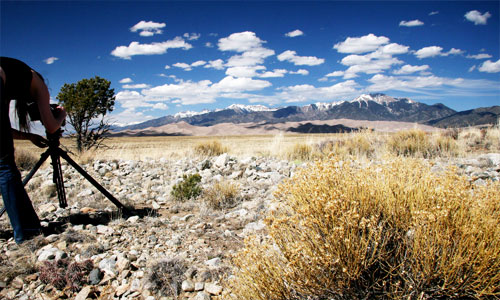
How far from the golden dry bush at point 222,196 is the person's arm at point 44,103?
2.69 metres

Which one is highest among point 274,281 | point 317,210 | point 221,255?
point 317,210

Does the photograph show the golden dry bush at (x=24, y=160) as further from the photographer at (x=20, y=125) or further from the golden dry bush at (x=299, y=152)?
→ the golden dry bush at (x=299, y=152)

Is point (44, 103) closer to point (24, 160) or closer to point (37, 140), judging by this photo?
point (37, 140)

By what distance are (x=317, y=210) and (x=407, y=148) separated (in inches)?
407

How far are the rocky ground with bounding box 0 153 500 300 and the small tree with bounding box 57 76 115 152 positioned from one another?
9720mm

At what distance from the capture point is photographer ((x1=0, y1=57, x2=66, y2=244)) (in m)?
2.82

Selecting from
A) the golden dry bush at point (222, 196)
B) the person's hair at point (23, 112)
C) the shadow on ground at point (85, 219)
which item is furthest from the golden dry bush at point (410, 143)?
the person's hair at point (23, 112)

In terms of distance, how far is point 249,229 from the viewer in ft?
12.2

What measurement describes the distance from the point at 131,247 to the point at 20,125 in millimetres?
2124

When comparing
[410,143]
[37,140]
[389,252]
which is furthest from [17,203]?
[410,143]

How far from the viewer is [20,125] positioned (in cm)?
340

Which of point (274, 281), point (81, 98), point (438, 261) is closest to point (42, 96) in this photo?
point (274, 281)

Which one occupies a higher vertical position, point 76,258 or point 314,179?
point 314,179

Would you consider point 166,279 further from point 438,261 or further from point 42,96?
point 42,96
